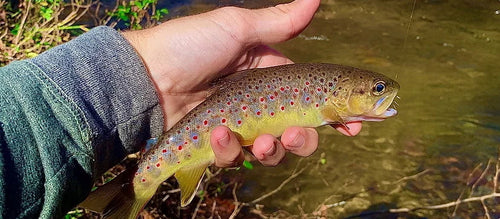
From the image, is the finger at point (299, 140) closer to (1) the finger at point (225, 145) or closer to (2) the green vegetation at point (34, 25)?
(1) the finger at point (225, 145)

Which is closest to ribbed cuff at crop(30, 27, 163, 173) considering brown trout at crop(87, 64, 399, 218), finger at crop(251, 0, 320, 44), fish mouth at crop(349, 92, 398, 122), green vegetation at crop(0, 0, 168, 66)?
brown trout at crop(87, 64, 399, 218)

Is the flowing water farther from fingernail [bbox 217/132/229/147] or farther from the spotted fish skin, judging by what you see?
fingernail [bbox 217/132/229/147]

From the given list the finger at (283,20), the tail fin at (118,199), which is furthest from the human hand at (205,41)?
the tail fin at (118,199)

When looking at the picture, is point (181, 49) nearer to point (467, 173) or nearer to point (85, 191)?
point (85, 191)

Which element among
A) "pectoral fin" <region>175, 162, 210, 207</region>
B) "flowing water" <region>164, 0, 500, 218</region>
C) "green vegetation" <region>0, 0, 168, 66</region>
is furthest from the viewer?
"flowing water" <region>164, 0, 500, 218</region>

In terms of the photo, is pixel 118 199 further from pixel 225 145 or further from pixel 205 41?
pixel 205 41
